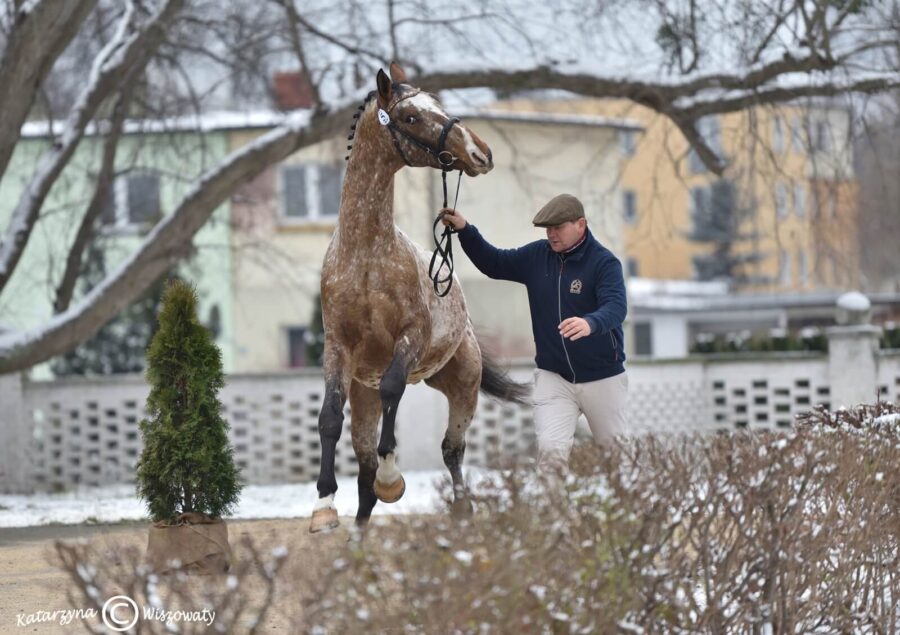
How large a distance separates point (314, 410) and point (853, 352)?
6.58m

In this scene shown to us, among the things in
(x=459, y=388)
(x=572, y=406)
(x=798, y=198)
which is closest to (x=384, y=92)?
(x=572, y=406)

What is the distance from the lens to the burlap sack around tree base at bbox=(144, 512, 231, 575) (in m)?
6.43

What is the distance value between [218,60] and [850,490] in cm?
1040

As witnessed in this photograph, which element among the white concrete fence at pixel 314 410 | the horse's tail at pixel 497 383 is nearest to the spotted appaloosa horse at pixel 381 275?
the horse's tail at pixel 497 383

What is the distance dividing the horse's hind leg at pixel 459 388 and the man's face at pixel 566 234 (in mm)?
1009

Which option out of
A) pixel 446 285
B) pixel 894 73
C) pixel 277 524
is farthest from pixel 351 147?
pixel 894 73

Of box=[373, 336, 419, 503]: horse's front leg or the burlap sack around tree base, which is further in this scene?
the burlap sack around tree base

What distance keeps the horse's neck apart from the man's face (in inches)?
36.0

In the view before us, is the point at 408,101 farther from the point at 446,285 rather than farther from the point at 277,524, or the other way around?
the point at 277,524

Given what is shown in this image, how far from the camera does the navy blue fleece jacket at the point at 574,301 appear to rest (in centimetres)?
666

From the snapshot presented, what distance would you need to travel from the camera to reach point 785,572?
16.6 feet

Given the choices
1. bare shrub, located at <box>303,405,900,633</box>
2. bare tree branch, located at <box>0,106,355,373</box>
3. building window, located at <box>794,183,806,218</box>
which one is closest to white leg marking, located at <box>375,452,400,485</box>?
bare shrub, located at <box>303,405,900,633</box>

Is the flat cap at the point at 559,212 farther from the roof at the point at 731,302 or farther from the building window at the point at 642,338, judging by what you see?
the building window at the point at 642,338

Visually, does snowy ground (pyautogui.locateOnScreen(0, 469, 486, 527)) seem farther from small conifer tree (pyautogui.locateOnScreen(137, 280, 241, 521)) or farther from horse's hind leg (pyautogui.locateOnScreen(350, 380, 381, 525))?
small conifer tree (pyautogui.locateOnScreen(137, 280, 241, 521))
